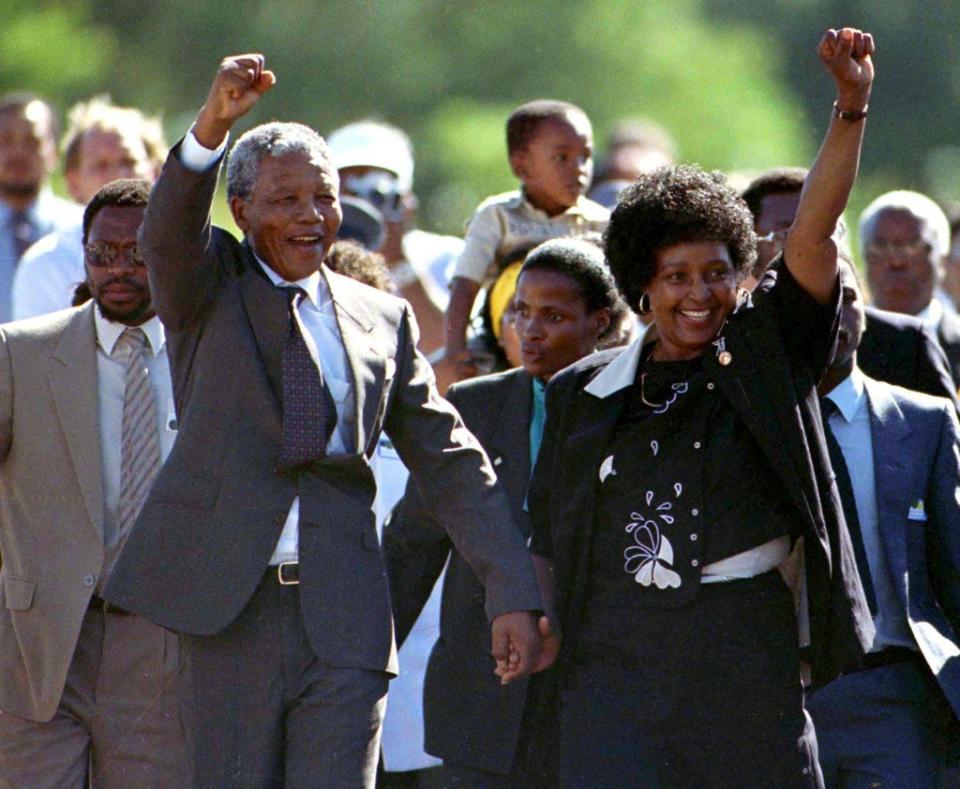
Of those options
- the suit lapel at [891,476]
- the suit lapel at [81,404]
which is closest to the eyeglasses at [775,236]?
the suit lapel at [891,476]

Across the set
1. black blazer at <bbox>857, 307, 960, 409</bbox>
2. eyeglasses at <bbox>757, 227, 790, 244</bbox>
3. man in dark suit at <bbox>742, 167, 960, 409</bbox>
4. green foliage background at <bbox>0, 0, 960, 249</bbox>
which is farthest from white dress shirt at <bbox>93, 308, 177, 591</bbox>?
green foliage background at <bbox>0, 0, 960, 249</bbox>

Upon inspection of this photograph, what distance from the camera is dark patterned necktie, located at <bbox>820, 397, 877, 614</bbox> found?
6941 mm

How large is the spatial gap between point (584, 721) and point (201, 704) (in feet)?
3.44

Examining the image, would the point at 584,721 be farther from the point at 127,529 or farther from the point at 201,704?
the point at 127,529

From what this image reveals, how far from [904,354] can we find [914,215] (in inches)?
81.8

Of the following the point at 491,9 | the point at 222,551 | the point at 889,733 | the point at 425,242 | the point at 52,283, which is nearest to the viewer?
the point at 222,551

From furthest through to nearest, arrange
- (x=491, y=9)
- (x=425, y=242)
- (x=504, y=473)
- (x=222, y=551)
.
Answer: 1. (x=491, y=9)
2. (x=425, y=242)
3. (x=504, y=473)
4. (x=222, y=551)

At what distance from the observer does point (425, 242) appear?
11.1 meters

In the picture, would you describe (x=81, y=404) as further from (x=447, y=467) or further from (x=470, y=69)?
(x=470, y=69)

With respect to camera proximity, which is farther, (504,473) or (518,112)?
(518,112)

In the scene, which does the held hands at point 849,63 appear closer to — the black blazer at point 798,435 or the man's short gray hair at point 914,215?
the black blazer at point 798,435

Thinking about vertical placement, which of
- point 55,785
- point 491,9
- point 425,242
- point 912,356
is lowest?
point 55,785

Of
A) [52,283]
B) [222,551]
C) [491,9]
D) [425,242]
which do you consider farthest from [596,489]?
[491,9]

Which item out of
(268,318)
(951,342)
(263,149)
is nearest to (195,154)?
(263,149)
